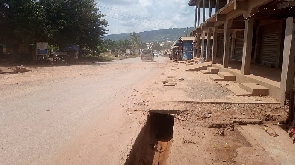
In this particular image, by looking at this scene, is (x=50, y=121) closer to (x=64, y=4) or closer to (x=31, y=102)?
(x=31, y=102)

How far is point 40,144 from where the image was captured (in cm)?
443

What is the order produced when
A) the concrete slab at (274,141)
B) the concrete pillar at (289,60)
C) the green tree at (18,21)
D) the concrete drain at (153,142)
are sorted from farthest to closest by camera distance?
1. the green tree at (18,21)
2. the concrete pillar at (289,60)
3. the concrete drain at (153,142)
4. the concrete slab at (274,141)

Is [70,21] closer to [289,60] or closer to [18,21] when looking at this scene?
[18,21]

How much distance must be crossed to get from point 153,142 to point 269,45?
36.2 feet

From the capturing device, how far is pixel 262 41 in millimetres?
15805

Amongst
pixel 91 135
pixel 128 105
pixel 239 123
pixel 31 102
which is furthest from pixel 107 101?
pixel 239 123

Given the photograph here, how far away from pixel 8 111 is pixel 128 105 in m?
3.02

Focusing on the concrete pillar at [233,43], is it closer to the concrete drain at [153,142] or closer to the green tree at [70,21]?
the concrete drain at [153,142]

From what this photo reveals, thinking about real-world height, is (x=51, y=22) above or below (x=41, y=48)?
above

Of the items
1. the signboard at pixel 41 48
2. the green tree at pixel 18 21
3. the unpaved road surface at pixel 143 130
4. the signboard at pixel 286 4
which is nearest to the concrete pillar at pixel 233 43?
the signboard at pixel 286 4

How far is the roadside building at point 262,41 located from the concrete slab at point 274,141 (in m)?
1.88

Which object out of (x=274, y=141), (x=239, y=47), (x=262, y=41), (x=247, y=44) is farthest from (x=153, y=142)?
(x=239, y=47)

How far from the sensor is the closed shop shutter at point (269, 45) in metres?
13.6

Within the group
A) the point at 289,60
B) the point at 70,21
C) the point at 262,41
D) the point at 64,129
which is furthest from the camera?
the point at 70,21
